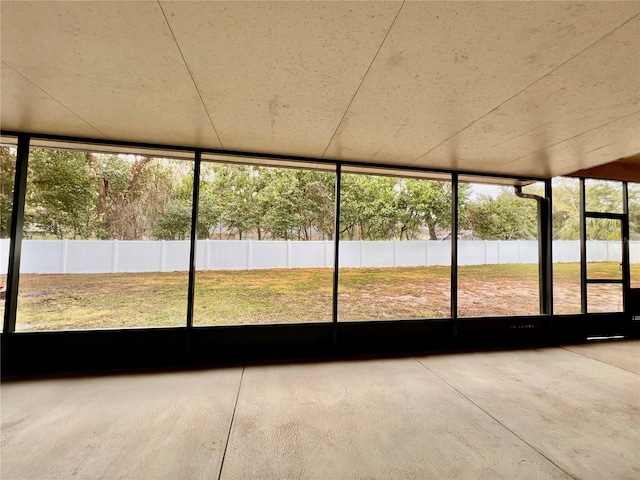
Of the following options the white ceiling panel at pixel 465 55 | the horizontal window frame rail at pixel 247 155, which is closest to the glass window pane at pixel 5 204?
the horizontal window frame rail at pixel 247 155

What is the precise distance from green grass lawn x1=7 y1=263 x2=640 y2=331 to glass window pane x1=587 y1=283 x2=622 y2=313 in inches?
0.6

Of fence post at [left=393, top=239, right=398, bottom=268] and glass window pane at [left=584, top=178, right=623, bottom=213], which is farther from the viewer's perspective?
fence post at [left=393, top=239, right=398, bottom=268]

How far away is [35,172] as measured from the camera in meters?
4.14

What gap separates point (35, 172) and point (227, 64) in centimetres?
444

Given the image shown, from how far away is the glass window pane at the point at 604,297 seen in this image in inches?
173

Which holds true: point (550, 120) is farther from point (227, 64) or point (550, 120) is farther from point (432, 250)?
point (432, 250)

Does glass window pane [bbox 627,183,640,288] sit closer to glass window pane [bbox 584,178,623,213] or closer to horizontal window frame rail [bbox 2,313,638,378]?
glass window pane [bbox 584,178,623,213]

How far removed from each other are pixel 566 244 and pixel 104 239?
7553 millimetres

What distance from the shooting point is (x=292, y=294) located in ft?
19.9

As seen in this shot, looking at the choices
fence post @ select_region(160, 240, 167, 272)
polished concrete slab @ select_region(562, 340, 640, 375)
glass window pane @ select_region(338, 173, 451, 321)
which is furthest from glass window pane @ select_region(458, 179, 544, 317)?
fence post @ select_region(160, 240, 167, 272)

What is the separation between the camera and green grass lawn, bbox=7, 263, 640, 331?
4352 mm

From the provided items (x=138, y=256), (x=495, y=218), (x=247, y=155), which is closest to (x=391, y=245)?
(x=495, y=218)

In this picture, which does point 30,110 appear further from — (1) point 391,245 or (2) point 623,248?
(2) point 623,248

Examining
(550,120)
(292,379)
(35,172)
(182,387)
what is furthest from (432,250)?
(35,172)
